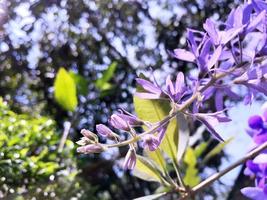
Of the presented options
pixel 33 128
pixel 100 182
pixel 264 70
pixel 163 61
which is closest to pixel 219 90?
pixel 264 70

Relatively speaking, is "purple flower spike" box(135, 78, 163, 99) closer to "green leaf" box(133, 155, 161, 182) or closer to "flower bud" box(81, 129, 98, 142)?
"flower bud" box(81, 129, 98, 142)

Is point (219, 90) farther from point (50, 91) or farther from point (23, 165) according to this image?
point (50, 91)

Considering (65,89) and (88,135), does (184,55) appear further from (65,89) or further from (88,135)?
(65,89)

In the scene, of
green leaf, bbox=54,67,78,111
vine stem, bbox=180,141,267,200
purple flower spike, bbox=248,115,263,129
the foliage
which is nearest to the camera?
vine stem, bbox=180,141,267,200

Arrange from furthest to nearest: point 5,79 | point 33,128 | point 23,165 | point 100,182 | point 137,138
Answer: point 5,79, point 100,182, point 33,128, point 23,165, point 137,138

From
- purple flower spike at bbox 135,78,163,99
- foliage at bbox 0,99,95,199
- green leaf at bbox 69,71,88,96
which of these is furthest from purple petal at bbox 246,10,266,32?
green leaf at bbox 69,71,88,96

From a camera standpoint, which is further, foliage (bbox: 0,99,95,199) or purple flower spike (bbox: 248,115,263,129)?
foliage (bbox: 0,99,95,199)
